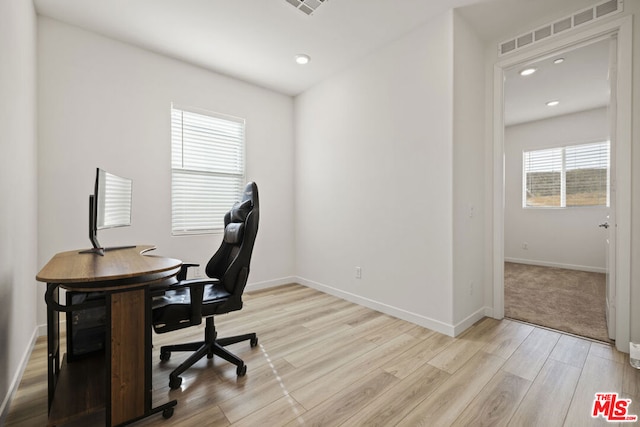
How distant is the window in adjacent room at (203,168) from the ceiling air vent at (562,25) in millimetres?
1756

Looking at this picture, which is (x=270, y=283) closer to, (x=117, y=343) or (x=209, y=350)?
(x=209, y=350)

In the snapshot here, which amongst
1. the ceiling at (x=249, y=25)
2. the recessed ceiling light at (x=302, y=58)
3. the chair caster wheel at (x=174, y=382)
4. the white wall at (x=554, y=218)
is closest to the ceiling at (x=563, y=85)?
the white wall at (x=554, y=218)

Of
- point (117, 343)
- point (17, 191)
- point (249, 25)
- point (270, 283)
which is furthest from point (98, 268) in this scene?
point (270, 283)

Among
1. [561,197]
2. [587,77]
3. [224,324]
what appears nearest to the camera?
[224,324]

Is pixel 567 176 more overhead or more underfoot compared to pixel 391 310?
more overhead

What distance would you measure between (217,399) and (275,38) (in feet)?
10.1

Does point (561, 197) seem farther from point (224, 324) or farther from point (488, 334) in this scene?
point (224, 324)

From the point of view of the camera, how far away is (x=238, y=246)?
211cm

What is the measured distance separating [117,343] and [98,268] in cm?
37

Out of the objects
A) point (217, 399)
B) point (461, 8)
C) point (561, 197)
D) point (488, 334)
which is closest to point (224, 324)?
point (217, 399)

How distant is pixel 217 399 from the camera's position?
162 centimetres

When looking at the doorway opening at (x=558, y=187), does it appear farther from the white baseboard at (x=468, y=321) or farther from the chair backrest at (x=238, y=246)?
the chair backrest at (x=238, y=246)

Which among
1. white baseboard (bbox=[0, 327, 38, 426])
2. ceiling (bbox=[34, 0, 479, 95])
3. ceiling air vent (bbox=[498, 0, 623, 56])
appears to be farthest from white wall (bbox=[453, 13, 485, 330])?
white baseboard (bbox=[0, 327, 38, 426])

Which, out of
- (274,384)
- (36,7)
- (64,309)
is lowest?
(274,384)
